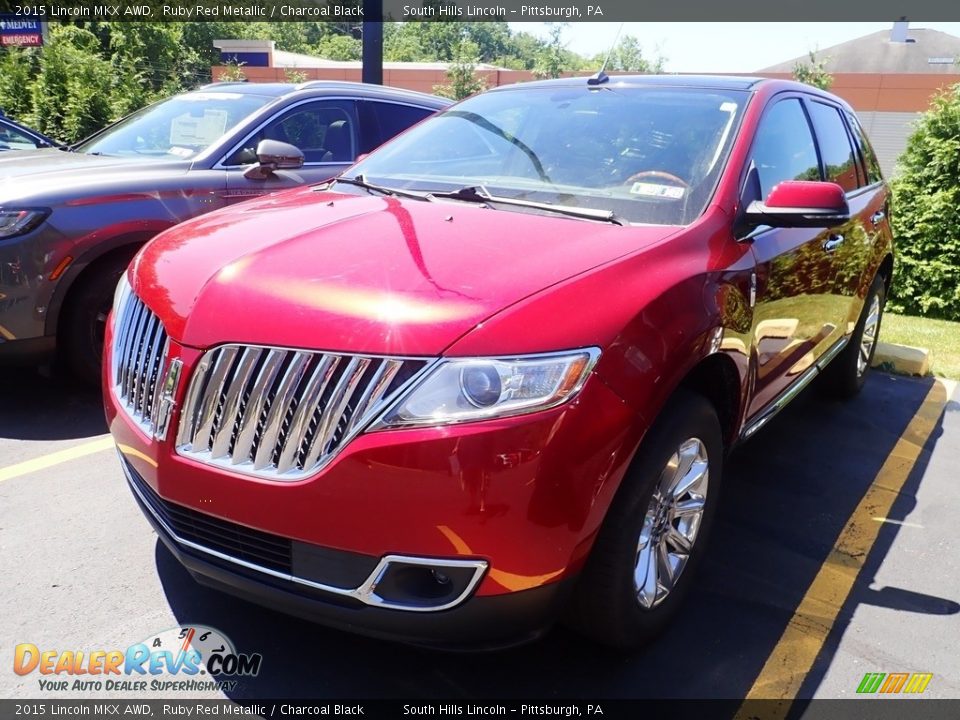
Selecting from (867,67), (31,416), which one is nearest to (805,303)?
(31,416)

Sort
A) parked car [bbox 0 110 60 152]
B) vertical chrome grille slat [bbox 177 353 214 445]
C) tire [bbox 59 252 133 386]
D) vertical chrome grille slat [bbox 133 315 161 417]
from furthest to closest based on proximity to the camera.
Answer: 1. parked car [bbox 0 110 60 152]
2. tire [bbox 59 252 133 386]
3. vertical chrome grille slat [bbox 133 315 161 417]
4. vertical chrome grille slat [bbox 177 353 214 445]

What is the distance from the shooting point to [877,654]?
2.68 m

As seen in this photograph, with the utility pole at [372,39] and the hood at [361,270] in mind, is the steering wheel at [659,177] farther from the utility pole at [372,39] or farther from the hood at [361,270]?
the utility pole at [372,39]

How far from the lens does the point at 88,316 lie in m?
4.36

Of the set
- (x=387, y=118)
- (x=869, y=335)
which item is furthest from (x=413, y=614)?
(x=387, y=118)

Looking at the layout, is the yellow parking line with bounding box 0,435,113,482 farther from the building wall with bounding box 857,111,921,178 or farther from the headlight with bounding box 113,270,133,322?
the building wall with bounding box 857,111,921,178

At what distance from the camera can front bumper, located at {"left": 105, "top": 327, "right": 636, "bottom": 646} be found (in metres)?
1.91

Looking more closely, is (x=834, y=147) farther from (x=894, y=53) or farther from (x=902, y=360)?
(x=894, y=53)

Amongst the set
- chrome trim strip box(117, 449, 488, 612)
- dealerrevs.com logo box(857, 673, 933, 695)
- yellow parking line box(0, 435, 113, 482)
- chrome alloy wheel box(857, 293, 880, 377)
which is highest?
chrome trim strip box(117, 449, 488, 612)

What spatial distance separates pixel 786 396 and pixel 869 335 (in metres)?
2.19

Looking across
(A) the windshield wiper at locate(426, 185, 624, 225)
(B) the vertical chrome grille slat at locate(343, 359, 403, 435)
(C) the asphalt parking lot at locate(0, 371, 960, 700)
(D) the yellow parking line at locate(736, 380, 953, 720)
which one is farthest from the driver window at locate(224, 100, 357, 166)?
(D) the yellow parking line at locate(736, 380, 953, 720)

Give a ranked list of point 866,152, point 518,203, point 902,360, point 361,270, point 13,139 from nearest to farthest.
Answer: point 361,270 → point 518,203 → point 866,152 → point 902,360 → point 13,139

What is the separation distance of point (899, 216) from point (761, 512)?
6.60 m

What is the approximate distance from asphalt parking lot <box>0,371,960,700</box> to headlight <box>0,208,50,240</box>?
1002 mm
